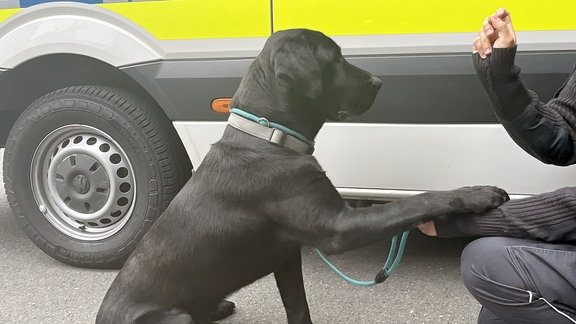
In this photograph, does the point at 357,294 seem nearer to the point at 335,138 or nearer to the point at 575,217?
the point at 335,138

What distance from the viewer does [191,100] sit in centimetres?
324

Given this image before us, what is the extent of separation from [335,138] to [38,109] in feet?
5.16

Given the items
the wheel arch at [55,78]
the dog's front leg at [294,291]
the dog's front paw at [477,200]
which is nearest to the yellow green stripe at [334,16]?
the wheel arch at [55,78]

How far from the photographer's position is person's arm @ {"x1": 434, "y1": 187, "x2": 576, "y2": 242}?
6.48 feet

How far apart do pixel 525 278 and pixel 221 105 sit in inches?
67.7

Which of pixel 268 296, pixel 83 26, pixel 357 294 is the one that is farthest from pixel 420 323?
pixel 83 26

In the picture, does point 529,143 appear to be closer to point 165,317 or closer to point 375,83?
point 375,83

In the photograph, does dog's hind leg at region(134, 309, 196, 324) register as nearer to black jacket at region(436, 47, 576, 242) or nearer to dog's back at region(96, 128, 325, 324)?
dog's back at region(96, 128, 325, 324)

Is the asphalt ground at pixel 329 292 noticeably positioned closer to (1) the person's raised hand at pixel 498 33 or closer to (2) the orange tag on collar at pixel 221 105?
(2) the orange tag on collar at pixel 221 105

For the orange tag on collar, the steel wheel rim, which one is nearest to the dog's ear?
the orange tag on collar

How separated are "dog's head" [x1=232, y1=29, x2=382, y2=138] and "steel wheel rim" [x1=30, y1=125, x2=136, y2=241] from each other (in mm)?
1232

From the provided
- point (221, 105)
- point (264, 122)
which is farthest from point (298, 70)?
point (221, 105)

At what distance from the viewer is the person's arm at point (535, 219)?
1.98m

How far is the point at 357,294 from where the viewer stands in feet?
10.5
